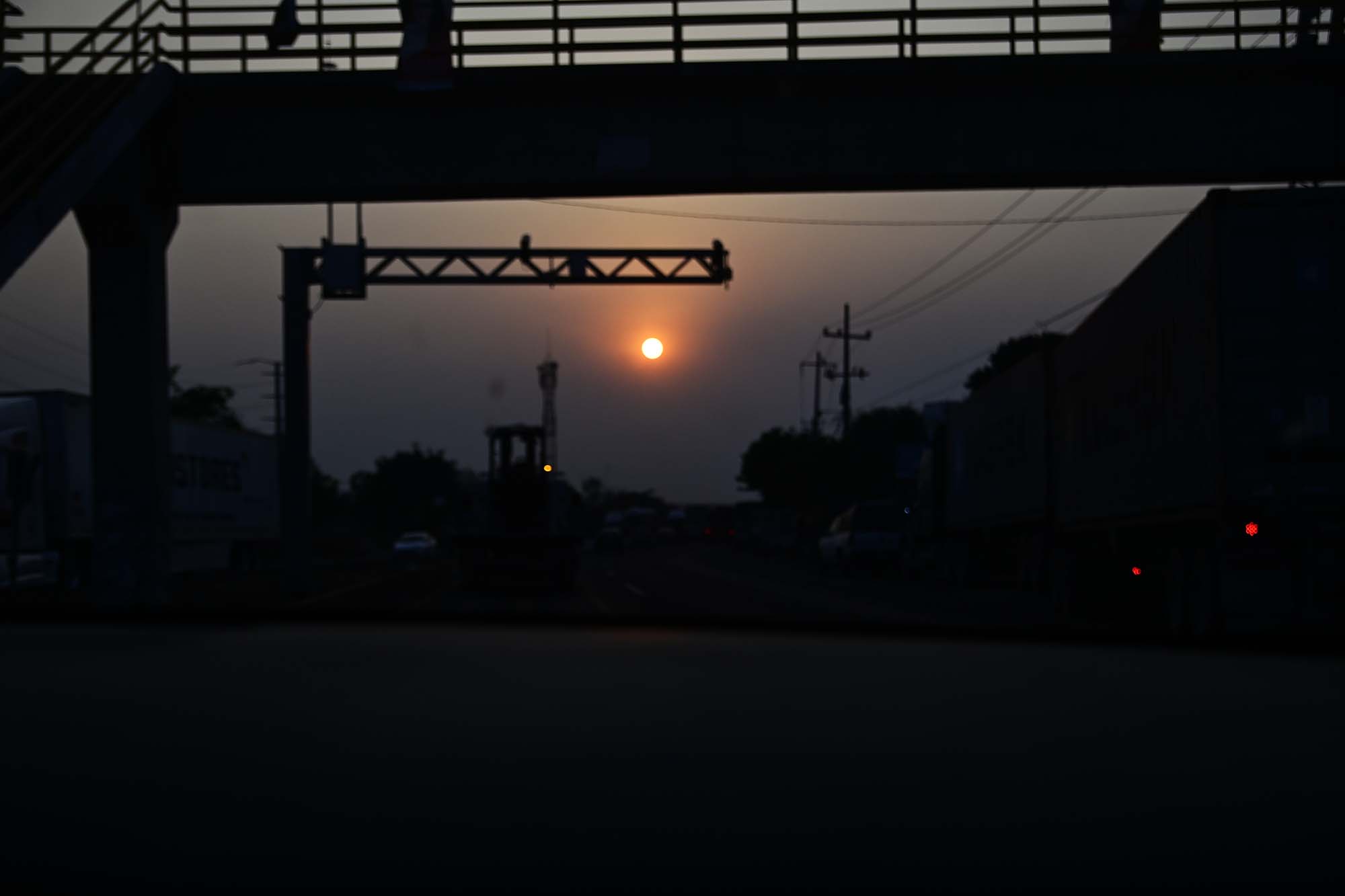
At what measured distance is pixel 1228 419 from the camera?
14.8 m

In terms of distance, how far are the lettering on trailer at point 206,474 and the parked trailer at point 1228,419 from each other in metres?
27.3

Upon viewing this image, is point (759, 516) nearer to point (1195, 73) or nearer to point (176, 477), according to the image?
point (176, 477)

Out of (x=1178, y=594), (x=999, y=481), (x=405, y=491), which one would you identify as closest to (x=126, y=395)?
(x=1178, y=594)

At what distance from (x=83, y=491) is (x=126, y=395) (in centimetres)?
979

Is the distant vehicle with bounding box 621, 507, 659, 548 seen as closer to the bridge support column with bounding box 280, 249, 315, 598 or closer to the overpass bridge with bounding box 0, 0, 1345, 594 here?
the bridge support column with bounding box 280, 249, 315, 598

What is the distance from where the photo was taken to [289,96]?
78.1 feet

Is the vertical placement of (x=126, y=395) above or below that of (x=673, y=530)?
above

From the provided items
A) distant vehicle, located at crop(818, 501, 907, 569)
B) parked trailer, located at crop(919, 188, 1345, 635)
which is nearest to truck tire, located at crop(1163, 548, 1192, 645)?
parked trailer, located at crop(919, 188, 1345, 635)

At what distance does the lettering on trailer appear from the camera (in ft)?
135

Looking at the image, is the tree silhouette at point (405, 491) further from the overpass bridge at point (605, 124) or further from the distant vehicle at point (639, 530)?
the overpass bridge at point (605, 124)

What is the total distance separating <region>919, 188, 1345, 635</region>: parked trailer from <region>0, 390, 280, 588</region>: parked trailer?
13864mm

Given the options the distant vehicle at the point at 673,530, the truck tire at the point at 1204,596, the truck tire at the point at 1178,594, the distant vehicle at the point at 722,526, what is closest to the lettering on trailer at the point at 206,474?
the truck tire at the point at 1178,594

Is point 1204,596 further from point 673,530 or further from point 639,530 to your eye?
point 673,530

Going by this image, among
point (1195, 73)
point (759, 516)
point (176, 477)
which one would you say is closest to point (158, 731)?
point (1195, 73)
